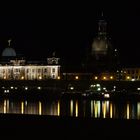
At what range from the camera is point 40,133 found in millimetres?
20188

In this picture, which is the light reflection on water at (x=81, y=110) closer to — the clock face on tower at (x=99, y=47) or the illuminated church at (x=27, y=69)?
the illuminated church at (x=27, y=69)

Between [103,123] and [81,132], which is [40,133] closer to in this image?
[81,132]

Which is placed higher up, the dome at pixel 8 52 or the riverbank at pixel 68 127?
the dome at pixel 8 52

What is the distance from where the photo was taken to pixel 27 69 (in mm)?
111000

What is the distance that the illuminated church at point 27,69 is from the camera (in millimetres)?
107312

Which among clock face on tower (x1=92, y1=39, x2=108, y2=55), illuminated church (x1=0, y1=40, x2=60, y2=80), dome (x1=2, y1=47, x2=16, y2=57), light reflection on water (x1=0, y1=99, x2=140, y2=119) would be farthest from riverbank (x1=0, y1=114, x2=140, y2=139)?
dome (x1=2, y1=47, x2=16, y2=57)

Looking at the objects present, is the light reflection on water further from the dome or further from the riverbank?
the dome

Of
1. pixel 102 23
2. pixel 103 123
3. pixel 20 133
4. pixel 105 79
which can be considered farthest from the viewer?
pixel 102 23

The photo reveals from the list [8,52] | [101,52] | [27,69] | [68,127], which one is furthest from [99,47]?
[68,127]

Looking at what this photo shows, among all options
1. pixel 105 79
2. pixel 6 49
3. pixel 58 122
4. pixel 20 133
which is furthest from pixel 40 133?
pixel 6 49

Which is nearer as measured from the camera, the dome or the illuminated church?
the illuminated church

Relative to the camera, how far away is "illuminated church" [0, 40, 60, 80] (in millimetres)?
107312

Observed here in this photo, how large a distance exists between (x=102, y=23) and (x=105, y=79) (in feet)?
48.7

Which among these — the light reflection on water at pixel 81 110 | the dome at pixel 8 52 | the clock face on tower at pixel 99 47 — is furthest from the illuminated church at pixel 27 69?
the light reflection on water at pixel 81 110
